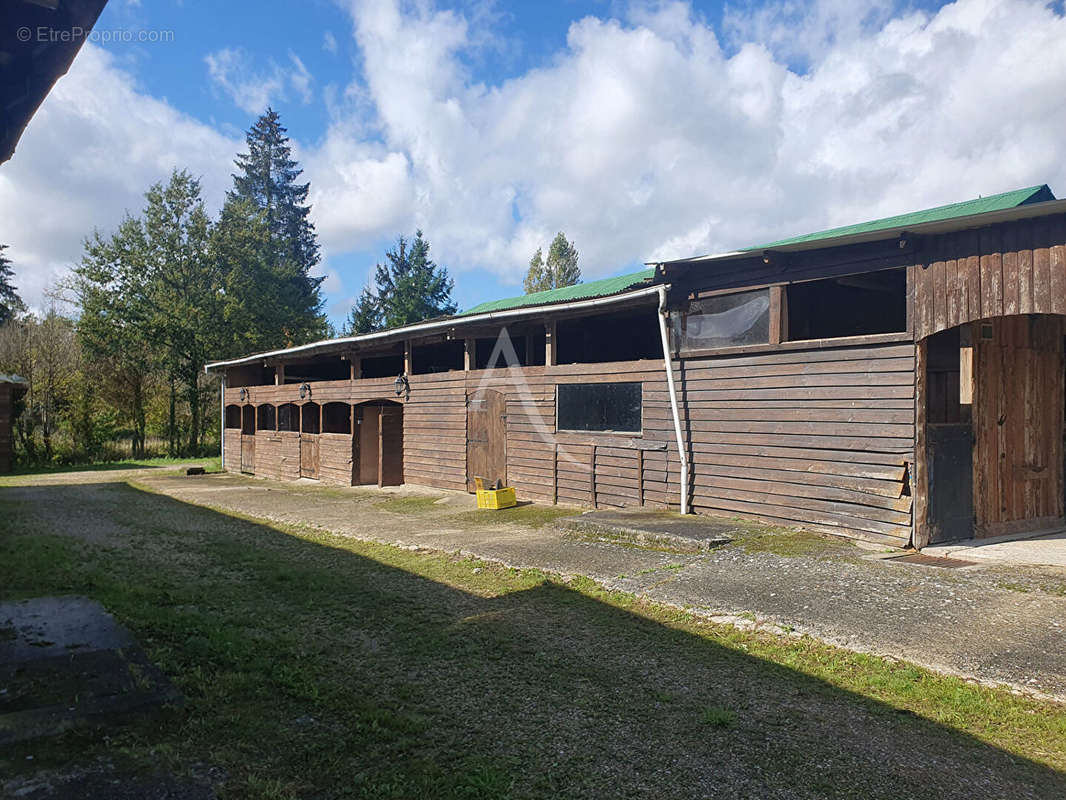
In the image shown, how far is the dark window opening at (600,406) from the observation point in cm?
981

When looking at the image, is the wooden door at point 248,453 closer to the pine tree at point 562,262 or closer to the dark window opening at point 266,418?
the dark window opening at point 266,418

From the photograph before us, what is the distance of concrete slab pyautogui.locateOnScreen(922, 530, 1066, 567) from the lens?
641cm

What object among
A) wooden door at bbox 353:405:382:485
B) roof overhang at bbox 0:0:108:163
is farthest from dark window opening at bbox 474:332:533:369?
Answer: roof overhang at bbox 0:0:108:163

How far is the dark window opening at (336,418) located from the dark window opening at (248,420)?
15.3 ft

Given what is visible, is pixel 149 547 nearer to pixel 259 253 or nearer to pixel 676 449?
pixel 676 449

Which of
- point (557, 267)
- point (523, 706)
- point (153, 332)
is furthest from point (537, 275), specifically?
point (523, 706)

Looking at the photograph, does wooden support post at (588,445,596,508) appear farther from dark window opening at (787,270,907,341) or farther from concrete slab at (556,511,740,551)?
dark window opening at (787,270,907,341)

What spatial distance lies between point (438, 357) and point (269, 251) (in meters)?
21.2

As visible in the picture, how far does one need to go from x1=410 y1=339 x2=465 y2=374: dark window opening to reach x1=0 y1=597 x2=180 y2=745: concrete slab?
1189 cm

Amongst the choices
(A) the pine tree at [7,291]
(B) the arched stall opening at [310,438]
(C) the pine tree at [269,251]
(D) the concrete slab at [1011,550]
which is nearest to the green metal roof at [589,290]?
(B) the arched stall opening at [310,438]

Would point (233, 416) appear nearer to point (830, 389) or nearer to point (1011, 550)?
point (830, 389)

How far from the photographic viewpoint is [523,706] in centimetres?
336

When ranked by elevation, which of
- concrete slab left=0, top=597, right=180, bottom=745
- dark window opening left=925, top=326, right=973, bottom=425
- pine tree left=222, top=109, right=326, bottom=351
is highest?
pine tree left=222, top=109, right=326, bottom=351

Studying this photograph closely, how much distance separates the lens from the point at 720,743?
297 cm
